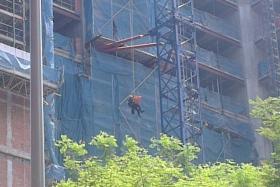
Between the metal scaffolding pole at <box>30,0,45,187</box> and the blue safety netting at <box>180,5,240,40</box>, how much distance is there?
112 ft

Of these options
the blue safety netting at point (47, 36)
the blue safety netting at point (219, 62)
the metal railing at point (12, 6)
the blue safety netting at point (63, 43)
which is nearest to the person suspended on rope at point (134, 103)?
the blue safety netting at point (63, 43)

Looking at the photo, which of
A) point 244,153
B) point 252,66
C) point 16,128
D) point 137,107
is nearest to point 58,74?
point 16,128

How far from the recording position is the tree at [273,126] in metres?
22.1

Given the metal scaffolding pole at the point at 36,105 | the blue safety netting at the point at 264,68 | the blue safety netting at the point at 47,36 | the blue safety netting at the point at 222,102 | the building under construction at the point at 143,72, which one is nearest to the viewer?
the metal scaffolding pole at the point at 36,105

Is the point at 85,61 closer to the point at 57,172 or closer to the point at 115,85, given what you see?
the point at 115,85

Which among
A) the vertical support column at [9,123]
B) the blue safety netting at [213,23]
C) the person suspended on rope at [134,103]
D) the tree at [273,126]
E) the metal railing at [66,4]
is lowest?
the tree at [273,126]

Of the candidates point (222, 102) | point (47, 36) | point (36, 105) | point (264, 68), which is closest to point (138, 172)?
point (36, 105)

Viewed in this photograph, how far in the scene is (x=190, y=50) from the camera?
151 ft

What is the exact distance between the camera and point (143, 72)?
42.8m

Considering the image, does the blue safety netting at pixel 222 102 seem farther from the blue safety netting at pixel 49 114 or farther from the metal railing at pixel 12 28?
the metal railing at pixel 12 28

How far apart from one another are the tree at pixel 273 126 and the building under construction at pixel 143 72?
8.98 metres

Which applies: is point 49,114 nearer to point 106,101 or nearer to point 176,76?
point 106,101

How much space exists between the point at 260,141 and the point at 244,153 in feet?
6.15

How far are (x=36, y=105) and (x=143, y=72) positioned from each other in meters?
29.8
